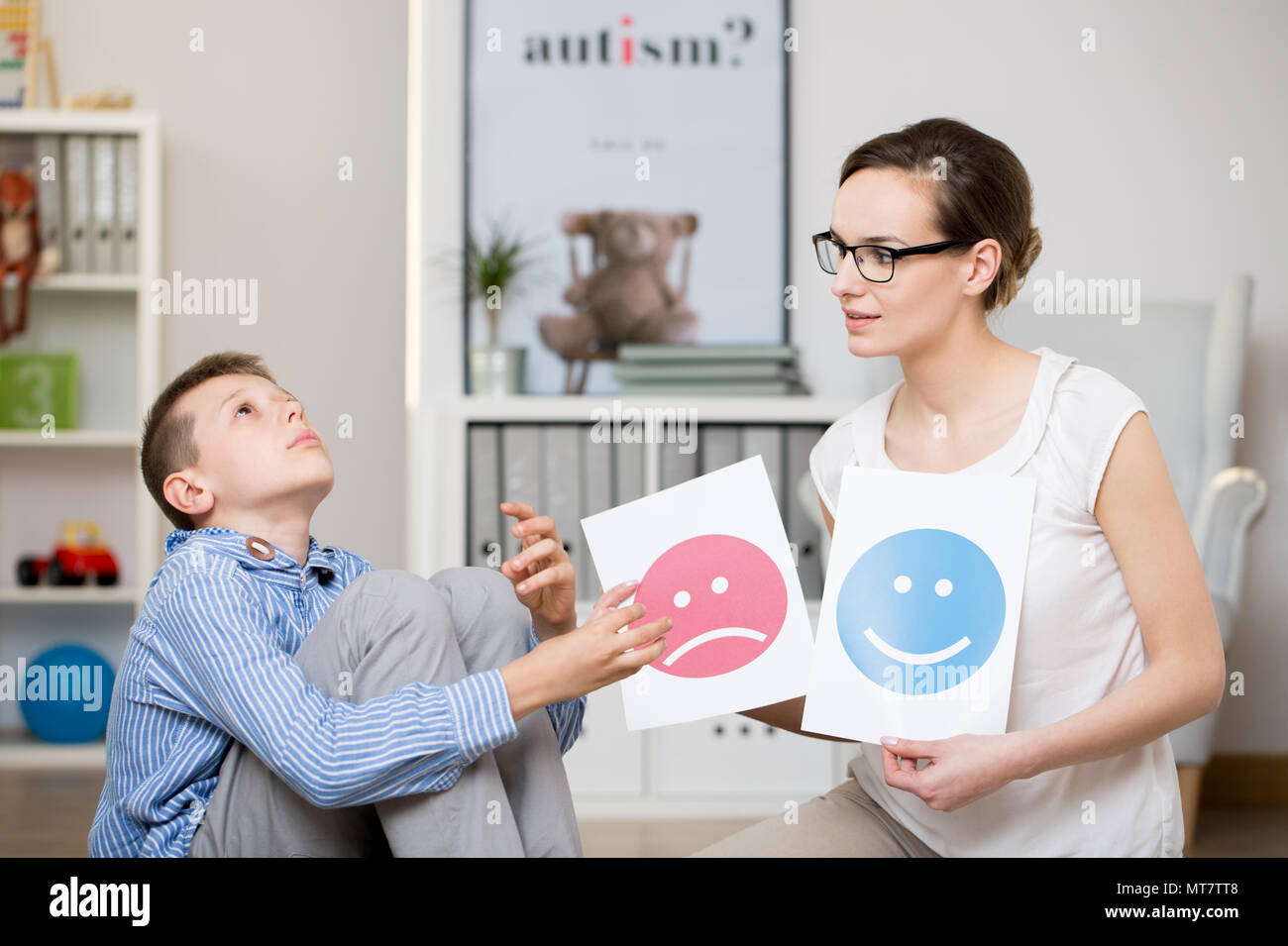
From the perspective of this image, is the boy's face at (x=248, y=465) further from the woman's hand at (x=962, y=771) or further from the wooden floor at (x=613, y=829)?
the wooden floor at (x=613, y=829)

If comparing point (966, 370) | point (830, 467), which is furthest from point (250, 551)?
point (966, 370)

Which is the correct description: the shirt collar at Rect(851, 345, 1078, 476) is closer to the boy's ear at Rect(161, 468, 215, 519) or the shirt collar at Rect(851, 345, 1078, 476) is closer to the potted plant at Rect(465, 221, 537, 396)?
the boy's ear at Rect(161, 468, 215, 519)

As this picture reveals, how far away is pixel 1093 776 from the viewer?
36.2 inches

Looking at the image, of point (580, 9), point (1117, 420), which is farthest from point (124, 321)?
point (1117, 420)

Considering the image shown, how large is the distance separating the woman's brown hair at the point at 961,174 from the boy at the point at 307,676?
428 mm

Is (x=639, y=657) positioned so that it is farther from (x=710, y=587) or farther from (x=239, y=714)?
(x=239, y=714)

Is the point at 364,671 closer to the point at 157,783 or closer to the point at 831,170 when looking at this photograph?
the point at 157,783

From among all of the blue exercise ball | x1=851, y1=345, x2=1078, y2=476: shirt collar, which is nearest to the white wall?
the blue exercise ball

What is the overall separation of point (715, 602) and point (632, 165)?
1.65 m

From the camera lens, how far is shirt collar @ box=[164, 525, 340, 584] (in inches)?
35.8

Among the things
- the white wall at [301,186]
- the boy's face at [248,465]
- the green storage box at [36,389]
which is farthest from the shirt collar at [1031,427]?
the green storage box at [36,389]

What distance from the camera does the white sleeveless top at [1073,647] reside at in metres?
0.89

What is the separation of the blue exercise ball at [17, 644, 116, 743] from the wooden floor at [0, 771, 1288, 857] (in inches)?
5.5
